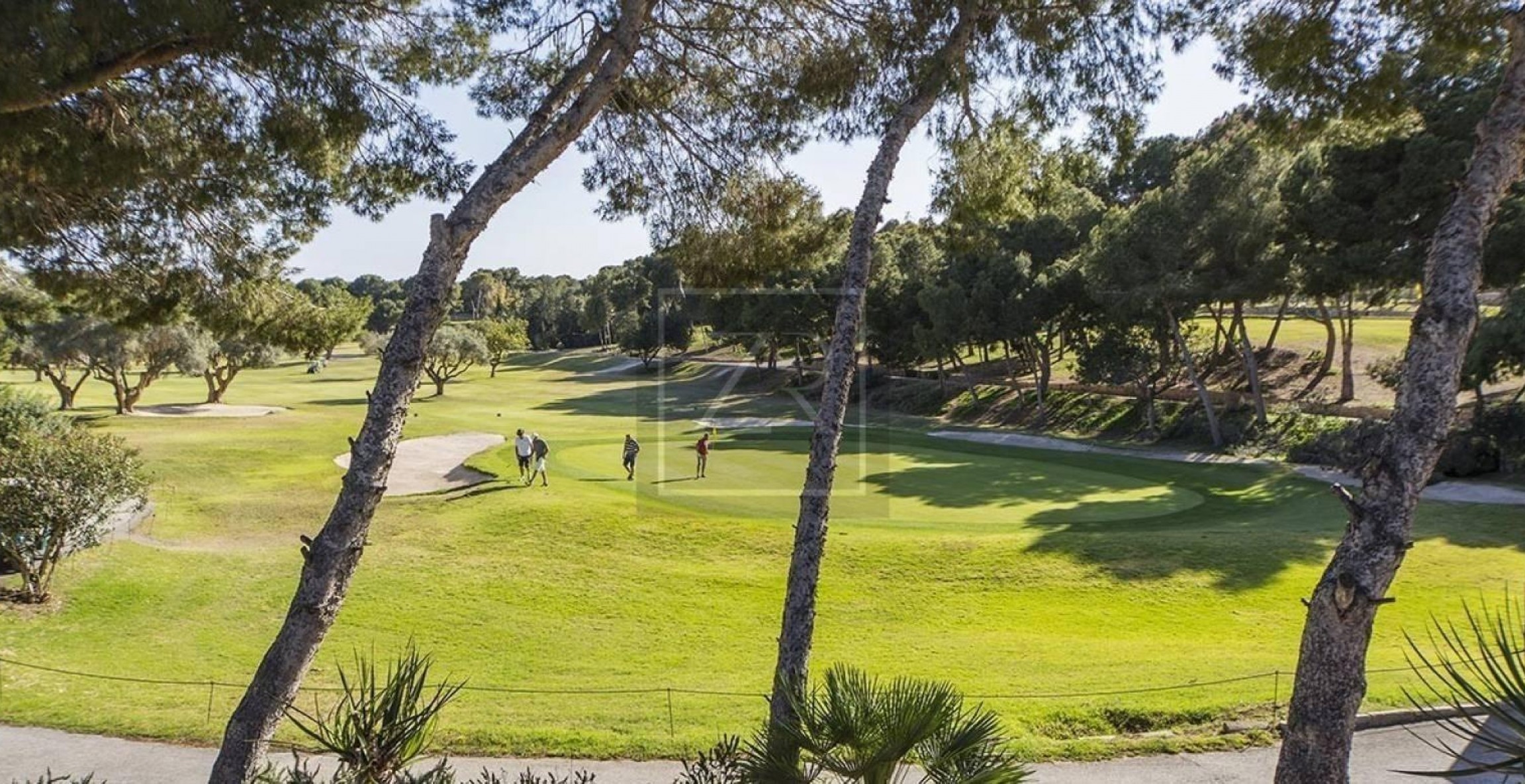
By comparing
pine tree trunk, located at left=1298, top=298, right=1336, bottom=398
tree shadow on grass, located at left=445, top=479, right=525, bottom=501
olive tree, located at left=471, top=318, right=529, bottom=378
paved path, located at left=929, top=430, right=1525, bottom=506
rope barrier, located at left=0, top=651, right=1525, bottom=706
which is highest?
olive tree, located at left=471, top=318, right=529, bottom=378

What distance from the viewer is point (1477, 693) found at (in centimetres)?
366

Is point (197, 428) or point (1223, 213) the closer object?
point (1223, 213)

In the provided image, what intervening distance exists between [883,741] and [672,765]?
14.8ft

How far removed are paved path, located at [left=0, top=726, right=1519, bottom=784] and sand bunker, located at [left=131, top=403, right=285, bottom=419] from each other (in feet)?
126

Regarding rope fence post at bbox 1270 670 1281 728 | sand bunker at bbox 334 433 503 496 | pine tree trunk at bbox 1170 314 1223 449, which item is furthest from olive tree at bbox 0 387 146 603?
pine tree trunk at bbox 1170 314 1223 449

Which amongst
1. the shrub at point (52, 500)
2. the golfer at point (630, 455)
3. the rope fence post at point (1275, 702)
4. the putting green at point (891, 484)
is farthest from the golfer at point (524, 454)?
the rope fence post at point (1275, 702)

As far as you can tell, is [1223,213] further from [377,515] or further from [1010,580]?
[377,515]

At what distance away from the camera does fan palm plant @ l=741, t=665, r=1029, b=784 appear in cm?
442

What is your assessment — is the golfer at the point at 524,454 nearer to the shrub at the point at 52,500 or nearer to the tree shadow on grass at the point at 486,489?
the tree shadow on grass at the point at 486,489

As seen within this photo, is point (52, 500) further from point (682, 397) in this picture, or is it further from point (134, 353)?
point (682, 397)

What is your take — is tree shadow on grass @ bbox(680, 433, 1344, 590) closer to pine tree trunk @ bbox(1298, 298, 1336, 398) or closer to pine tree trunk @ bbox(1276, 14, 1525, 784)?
pine tree trunk @ bbox(1276, 14, 1525, 784)

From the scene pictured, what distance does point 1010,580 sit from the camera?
15086 mm

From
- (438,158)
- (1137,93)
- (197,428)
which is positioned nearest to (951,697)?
(1137,93)

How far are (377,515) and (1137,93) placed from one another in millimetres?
18385
